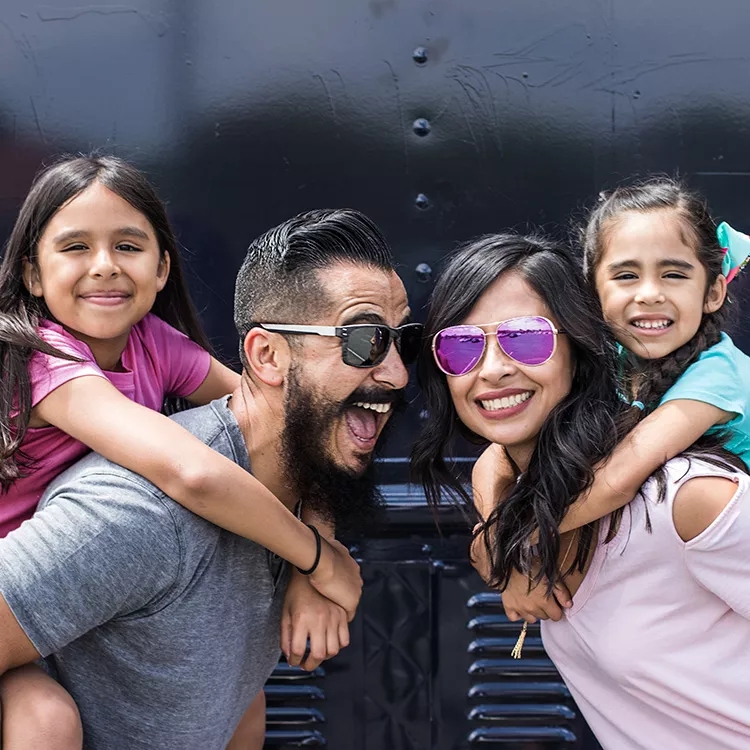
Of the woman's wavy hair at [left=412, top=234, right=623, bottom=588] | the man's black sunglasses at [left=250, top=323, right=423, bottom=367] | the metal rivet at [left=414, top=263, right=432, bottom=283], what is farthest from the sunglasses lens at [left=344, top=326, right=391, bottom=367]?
the metal rivet at [left=414, top=263, right=432, bottom=283]

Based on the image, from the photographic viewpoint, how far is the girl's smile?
1981 millimetres

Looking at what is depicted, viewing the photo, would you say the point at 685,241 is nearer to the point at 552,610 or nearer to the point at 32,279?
the point at 552,610

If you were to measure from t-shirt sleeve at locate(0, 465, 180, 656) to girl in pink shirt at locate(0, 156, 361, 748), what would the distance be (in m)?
0.07

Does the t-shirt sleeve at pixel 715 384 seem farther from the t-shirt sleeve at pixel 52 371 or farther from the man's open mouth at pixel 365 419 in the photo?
the t-shirt sleeve at pixel 52 371

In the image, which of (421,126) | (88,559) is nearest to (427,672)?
(88,559)

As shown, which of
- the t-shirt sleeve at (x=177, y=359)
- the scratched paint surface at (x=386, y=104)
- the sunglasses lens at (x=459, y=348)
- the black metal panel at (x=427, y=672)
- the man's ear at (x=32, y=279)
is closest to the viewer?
the sunglasses lens at (x=459, y=348)

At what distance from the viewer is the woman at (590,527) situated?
1.67 meters

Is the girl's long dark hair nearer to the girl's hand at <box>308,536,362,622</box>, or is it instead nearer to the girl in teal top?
the girl's hand at <box>308,536,362,622</box>

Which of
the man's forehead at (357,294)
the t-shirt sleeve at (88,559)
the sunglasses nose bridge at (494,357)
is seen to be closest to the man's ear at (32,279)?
A: the t-shirt sleeve at (88,559)

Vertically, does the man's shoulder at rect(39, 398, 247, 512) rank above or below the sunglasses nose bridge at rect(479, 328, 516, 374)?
below

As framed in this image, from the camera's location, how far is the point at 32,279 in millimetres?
2051

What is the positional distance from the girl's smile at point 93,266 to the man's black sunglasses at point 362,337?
33 cm

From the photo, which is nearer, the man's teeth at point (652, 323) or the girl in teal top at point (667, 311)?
the girl in teal top at point (667, 311)

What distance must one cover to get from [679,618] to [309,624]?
2.37 ft
